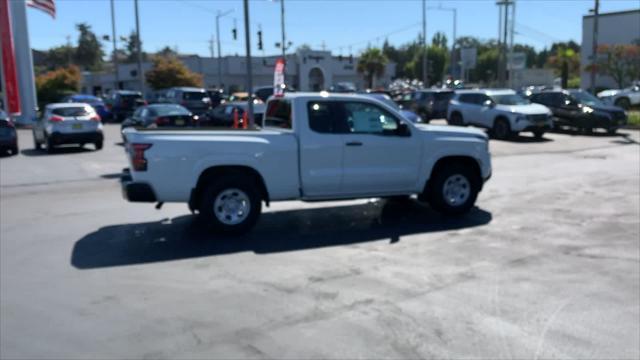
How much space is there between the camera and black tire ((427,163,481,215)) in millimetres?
9727

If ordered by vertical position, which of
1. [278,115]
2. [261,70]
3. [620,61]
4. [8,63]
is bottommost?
[278,115]

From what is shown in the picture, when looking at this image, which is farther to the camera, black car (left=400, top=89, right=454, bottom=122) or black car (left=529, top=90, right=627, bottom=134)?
black car (left=400, top=89, right=454, bottom=122)

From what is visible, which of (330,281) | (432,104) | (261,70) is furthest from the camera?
(261,70)

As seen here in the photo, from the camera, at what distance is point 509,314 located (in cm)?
554

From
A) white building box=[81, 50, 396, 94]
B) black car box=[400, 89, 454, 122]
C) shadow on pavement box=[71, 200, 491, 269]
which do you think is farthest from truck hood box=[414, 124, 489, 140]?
white building box=[81, 50, 396, 94]

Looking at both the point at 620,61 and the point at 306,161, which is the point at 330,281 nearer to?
the point at 306,161

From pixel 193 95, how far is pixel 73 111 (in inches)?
602

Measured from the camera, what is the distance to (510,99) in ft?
82.1

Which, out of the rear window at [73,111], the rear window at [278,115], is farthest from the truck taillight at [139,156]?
the rear window at [73,111]

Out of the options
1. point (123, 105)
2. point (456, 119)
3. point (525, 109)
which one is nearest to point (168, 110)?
point (456, 119)

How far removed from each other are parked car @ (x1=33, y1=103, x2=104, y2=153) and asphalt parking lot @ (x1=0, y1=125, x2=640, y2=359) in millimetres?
9064

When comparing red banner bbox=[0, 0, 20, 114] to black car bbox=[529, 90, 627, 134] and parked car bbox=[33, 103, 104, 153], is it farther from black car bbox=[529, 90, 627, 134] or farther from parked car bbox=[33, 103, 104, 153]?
black car bbox=[529, 90, 627, 134]

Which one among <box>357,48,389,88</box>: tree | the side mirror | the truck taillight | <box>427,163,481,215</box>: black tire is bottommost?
<box>427,163,481,215</box>: black tire

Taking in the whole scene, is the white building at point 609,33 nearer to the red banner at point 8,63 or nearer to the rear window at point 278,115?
the red banner at point 8,63
